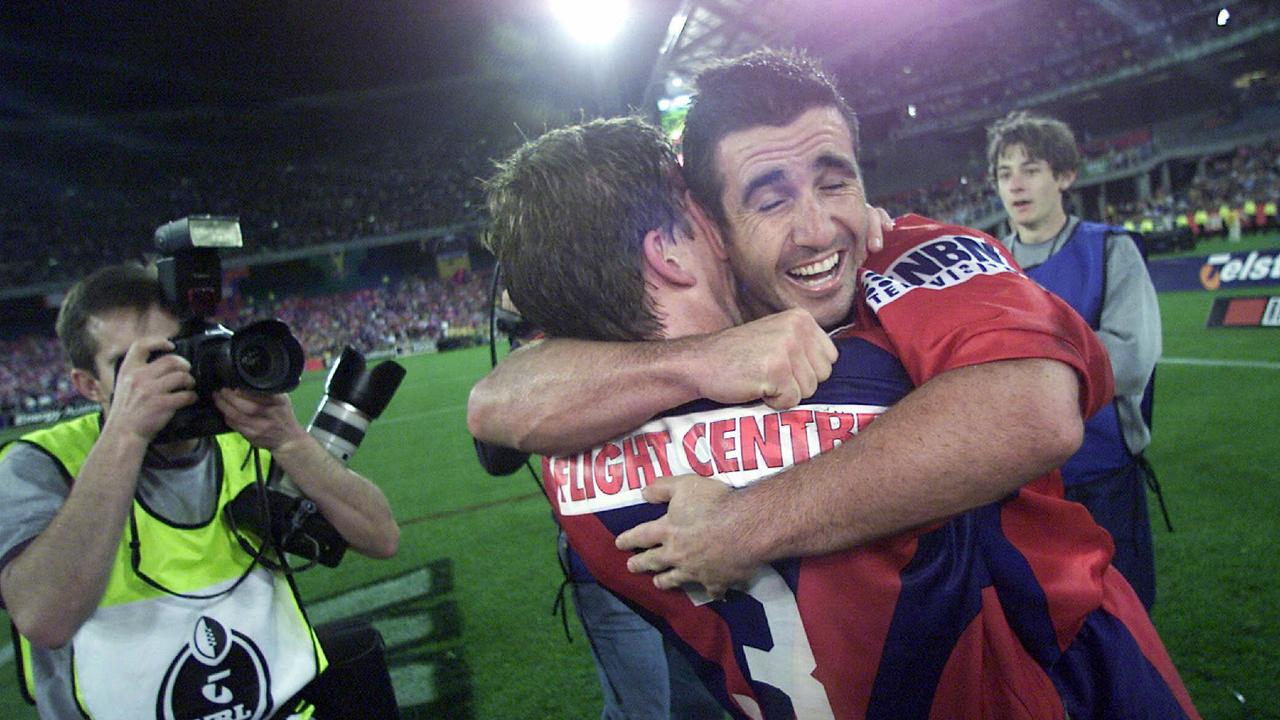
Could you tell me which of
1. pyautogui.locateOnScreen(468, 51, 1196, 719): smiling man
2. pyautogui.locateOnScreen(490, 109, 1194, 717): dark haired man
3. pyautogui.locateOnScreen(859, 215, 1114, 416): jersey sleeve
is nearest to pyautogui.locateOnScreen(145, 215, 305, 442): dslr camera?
pyautogui.locateOnScreen(468, 51, 1196, 719): smiling man

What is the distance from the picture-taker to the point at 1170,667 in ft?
4.05

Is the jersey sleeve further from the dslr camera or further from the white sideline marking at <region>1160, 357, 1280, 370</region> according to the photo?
the white sideline marking at <region>1160, 357, 1280, 370</region>

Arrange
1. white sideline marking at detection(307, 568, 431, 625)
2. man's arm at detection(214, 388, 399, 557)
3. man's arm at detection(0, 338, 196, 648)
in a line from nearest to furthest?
man's arm at detection(0, 338, 196, 648) → man's arm at detection(214, 388, 399, 557) → white sideline marking at detection(307, 568, 431, 625)

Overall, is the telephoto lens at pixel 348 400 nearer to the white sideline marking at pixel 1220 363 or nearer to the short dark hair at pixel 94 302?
the short dark hair at pixel 94 302

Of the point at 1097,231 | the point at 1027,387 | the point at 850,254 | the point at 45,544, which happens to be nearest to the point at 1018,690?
the point at 1027,387

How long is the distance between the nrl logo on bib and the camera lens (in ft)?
2.14

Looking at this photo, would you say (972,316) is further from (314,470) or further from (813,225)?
(314,470)

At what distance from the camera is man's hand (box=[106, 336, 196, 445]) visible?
1.72m

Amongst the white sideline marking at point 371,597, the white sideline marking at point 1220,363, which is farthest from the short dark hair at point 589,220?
the white sideline marking at point 1220,363

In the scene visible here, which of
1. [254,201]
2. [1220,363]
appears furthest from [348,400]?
[254,201]

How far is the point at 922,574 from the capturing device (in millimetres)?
1047

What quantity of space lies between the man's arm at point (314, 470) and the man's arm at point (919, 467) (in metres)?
1.35

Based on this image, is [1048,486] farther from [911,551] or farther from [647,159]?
[647,159]

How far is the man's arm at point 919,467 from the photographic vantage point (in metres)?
0.97
